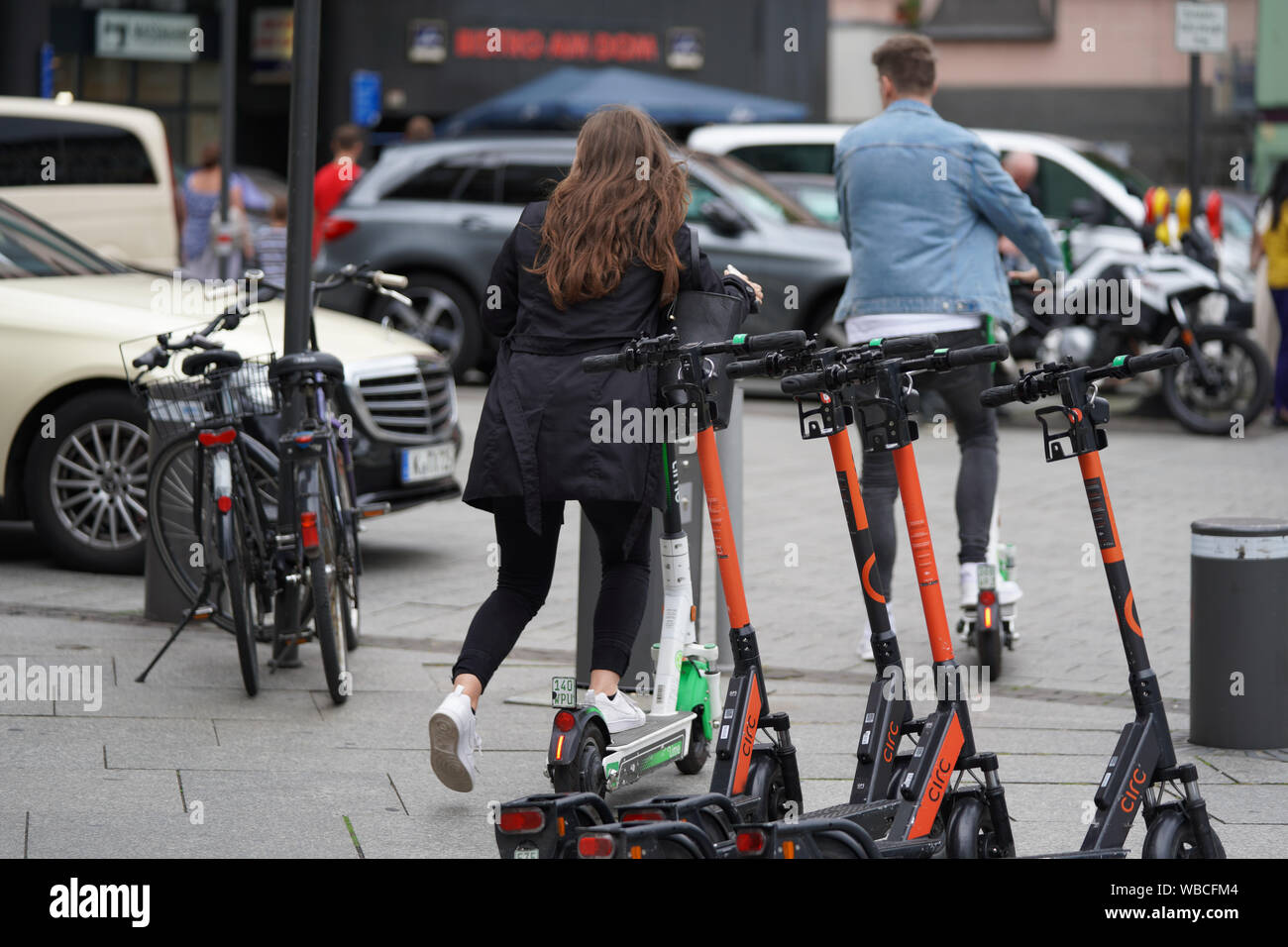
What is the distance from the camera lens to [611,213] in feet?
15.4

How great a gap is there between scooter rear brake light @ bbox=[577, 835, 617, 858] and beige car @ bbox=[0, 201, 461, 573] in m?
4.40

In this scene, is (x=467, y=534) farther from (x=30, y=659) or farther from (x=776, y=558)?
(x=30, y=659)

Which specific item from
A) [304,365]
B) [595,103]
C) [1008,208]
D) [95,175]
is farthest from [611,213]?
[595,103]

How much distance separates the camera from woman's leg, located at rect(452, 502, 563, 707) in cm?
475

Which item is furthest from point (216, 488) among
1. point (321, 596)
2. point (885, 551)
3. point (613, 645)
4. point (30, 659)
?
point (885, 551)

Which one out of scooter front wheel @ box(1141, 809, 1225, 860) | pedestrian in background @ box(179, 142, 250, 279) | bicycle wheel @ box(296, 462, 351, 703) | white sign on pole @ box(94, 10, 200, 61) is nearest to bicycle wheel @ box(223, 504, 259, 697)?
bicycle wheel @ box(296, 462, 351, 703)

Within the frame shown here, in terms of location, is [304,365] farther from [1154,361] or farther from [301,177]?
[1154,361]


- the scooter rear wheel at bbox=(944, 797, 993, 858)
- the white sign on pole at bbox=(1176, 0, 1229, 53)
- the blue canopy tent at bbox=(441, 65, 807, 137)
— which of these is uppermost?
the blue canopy tent at bbox=(441, 65, 807, 137)

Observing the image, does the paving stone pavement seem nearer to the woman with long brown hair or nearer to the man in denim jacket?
the woman with long brown hair

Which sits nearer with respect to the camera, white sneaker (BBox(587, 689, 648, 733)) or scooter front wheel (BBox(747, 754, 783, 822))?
scooter front wheel (BBox(747, 754, 783, 822))

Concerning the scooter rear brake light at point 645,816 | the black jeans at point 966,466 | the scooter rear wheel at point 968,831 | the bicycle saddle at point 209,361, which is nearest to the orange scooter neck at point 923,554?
the scooter rear wheel at point 968,831

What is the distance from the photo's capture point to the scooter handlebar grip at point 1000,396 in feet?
13.1

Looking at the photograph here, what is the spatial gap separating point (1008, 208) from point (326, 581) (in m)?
2.54
